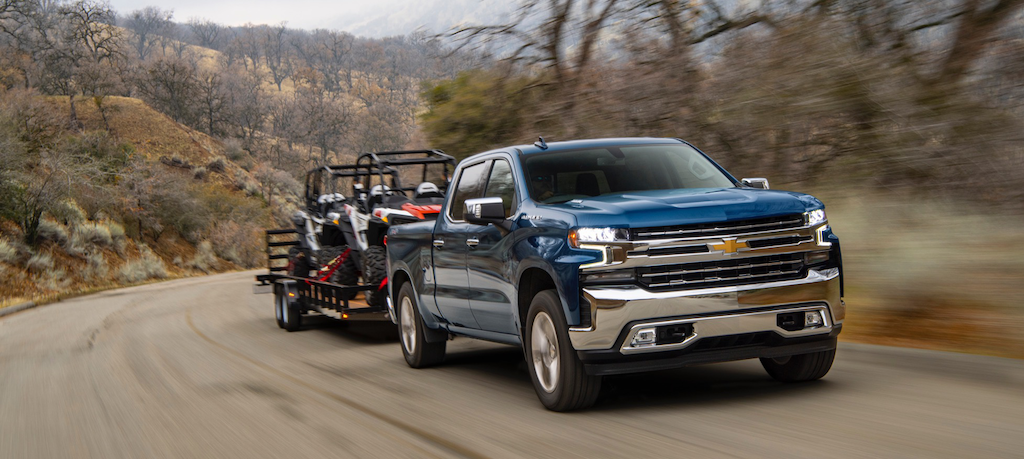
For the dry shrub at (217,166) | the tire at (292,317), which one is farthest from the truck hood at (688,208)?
the dry shrub at (217,166)

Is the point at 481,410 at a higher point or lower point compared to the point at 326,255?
lower

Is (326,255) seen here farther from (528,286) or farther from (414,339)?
(528,286)

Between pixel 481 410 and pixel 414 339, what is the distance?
2650mm

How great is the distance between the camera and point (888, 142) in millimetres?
11711

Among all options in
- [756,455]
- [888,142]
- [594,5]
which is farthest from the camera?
[594,5]

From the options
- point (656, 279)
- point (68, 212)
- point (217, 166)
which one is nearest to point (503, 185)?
point (656, 279)

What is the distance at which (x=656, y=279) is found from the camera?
600cm

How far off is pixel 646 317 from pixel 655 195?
118cm

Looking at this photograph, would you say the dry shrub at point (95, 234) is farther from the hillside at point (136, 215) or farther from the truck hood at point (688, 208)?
the truck hood at point (688, 208)

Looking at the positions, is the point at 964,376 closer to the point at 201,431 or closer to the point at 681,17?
the point at 201,431

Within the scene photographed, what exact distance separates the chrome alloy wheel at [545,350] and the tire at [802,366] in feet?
5.73

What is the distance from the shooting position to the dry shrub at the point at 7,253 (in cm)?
3425

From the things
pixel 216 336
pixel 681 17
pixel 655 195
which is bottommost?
pixel 216 336

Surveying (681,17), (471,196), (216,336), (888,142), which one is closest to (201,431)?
(471,196)
